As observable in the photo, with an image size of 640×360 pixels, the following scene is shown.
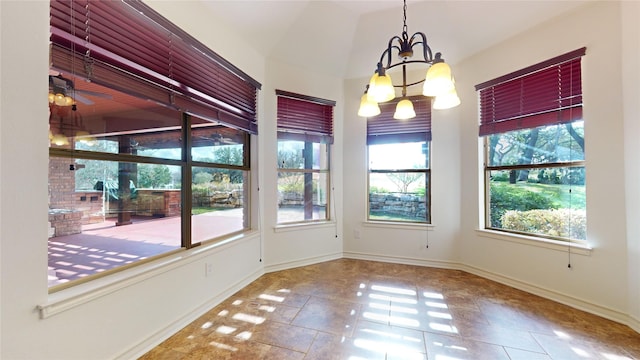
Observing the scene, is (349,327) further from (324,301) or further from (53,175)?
(53,175)

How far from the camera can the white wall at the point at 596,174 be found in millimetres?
2209

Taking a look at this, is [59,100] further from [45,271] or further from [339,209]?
[339,209]

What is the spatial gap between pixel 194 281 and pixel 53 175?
1.31 m

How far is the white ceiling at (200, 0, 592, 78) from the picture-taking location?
264 cm

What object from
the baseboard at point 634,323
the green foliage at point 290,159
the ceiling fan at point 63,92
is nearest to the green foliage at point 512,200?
the baseboard at point 634,323

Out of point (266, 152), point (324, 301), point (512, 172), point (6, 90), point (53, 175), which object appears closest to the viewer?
point (6, 90)

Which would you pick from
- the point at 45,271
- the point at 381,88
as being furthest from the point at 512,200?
the point at 45,271

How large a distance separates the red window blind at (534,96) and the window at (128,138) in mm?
3164

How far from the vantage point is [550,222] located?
109 inches

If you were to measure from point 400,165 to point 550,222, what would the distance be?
183 centimetres

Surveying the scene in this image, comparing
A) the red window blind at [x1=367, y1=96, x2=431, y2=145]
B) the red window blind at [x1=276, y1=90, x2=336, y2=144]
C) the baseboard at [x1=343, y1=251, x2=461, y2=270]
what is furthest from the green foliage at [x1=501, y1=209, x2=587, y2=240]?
the red window blind at [x1=276, y1=90, x2=336, y2=144]

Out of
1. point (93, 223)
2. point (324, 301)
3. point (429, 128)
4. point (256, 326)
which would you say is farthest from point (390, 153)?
point (93, 223)

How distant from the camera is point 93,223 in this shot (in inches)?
67.7

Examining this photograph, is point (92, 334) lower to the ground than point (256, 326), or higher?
higher
